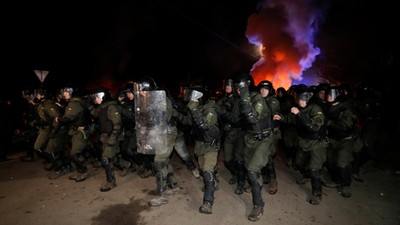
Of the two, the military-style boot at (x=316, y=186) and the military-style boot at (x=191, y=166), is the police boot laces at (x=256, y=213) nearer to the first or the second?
the military-style boot at (x=316, y=186)

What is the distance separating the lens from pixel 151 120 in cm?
495

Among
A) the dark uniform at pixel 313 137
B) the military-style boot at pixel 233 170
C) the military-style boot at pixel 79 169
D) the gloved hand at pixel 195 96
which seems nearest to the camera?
the gloved hand at pixel 195 96

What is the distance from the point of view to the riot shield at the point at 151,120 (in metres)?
4.92

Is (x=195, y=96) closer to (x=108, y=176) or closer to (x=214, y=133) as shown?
(x=214, y=133)

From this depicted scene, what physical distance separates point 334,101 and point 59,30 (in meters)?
21.3

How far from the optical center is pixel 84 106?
256 inches

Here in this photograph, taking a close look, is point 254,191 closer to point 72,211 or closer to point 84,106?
point 72,211

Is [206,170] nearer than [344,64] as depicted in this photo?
Yes

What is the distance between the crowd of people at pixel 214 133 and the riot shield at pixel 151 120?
0.02 m

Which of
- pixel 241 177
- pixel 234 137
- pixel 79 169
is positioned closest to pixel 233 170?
pixel 241 177

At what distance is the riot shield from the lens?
4.92 metres

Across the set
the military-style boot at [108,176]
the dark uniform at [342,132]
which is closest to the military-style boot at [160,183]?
the military-style boot at [108,176]

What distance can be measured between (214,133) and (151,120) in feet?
3.88

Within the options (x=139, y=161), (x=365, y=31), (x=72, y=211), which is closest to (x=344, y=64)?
(x=365, y=31)
